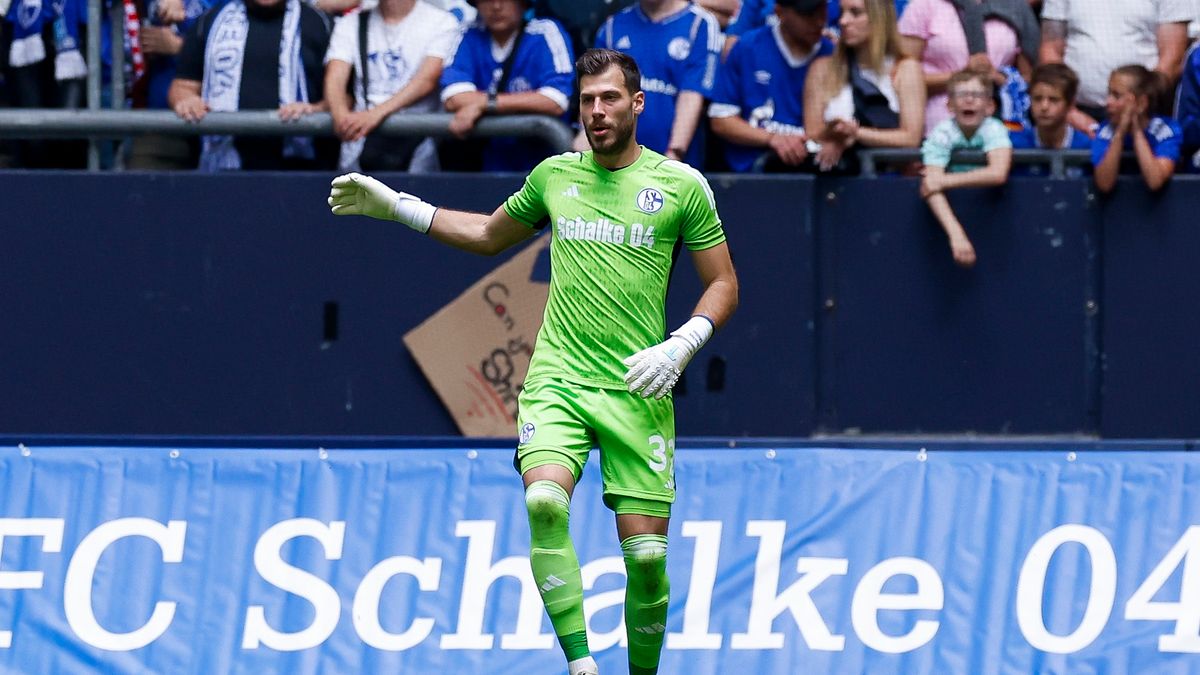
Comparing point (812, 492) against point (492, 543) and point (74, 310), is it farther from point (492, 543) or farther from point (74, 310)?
point (74, 310)

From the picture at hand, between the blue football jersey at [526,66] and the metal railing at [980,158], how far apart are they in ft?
5.12

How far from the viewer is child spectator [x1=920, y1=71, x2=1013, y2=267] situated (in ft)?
31.1

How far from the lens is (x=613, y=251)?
21.6ft

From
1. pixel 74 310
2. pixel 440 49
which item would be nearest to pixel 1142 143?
pixel 440 49

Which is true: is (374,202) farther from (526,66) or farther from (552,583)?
(526,66)

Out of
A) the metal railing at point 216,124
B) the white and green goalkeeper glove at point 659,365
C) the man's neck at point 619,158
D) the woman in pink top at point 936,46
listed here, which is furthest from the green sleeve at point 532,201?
the woman in pink top at point 936,46

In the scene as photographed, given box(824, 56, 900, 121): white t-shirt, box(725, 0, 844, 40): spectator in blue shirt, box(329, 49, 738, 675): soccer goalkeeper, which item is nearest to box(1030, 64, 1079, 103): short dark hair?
box(824, 56, 900, 121): white t-shirt

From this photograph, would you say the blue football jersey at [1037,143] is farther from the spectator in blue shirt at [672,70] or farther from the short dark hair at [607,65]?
the short dark hair at [607,65]

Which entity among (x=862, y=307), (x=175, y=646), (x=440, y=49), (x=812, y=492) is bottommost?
(x=175, y=646)

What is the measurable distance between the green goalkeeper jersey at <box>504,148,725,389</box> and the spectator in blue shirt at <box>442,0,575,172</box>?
2.91 m

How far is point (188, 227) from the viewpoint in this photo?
9.68 m

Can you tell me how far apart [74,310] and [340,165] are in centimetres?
154

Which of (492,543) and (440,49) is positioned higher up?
(440,49)

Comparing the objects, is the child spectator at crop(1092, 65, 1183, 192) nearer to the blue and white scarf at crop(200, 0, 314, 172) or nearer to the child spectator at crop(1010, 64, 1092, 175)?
the child spectator at crop(1010, 64, 1092, 175)
